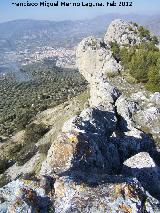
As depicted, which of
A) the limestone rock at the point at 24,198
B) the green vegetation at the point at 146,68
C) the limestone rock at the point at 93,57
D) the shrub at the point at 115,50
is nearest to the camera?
the limestone rock at the point at 24,198

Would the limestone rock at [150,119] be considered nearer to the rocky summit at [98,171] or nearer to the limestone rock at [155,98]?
the rocky summit at [98,171]

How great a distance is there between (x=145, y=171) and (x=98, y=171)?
344 centimetres

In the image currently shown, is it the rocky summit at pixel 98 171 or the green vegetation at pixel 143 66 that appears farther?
the green vegetation at pixel 143 66

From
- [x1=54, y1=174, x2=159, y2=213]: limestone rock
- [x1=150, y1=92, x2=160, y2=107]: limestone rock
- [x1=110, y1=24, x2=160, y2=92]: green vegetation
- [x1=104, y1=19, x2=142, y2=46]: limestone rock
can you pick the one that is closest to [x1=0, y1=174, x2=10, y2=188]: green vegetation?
[x1=150, y1=92, x2=160, y2=107]: limestone rock

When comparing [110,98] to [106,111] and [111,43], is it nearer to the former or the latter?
[106,111]

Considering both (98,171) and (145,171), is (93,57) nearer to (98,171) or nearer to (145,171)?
(145,171)

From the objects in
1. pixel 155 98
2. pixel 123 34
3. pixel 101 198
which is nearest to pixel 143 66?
pixel 155 98

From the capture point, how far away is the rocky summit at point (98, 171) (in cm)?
1489

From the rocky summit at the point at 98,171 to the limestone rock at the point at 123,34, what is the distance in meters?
39.1

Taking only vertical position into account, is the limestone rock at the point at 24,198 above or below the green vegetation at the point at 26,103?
above

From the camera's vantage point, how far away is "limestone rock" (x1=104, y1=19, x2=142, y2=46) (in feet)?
246

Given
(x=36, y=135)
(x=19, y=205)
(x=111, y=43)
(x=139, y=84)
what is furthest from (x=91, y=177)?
(x=111, y=43)

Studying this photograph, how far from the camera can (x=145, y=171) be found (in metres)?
21.4

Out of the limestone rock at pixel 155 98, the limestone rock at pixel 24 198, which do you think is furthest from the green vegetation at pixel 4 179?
the limestone rock at pixel 24 198
